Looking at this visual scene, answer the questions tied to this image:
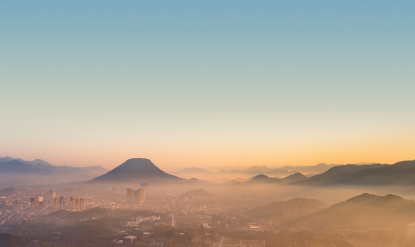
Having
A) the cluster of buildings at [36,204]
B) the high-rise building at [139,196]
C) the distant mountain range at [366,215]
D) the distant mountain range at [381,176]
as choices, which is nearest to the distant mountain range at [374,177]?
the distant mountain range at [381,176]

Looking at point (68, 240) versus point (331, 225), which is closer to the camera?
point (68, 240)

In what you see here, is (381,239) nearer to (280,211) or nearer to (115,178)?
(280,211)

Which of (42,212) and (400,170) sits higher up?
(400,170)

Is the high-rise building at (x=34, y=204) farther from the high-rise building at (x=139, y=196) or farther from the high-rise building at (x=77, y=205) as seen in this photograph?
the high-rise building at (x=139, y=196)

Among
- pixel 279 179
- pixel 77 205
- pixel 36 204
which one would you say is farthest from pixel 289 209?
pixel 279 179

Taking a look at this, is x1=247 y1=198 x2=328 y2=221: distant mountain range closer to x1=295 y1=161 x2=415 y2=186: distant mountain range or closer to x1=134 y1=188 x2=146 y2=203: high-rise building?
x1=295 y1=161 x2=415 y2=186: distant mountain range

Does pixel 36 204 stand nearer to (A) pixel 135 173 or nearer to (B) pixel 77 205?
(B) pixel 77 205

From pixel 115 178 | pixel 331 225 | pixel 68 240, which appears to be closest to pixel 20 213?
pixel 68 240

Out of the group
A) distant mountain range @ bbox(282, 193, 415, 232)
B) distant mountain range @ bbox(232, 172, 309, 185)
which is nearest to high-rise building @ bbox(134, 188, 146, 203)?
distant mountain range @ bbox(232, 172, 309, 185)
